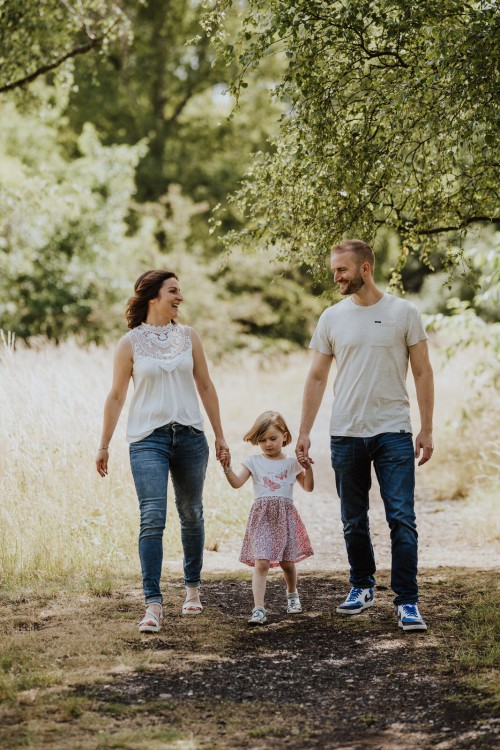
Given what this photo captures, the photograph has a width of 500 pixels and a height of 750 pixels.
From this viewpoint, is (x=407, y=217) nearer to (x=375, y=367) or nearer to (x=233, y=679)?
(x=375, y=367)

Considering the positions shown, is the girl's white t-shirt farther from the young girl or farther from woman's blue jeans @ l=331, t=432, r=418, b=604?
woman's blue jeans @ l=331, t=432, r=418, b=604

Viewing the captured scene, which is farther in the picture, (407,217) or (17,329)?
(17,329)

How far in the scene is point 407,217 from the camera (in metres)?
7.12

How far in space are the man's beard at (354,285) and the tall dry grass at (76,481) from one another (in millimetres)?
2747

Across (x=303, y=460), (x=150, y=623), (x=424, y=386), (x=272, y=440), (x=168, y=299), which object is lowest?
(x=150, y=623)

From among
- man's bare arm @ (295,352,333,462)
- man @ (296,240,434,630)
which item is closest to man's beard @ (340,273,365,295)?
man @ (296,240,434,630)

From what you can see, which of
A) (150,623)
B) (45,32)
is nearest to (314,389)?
(150,623)

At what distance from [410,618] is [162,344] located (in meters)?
2.00

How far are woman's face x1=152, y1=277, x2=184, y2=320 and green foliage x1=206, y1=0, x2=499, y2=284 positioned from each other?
4.41ft

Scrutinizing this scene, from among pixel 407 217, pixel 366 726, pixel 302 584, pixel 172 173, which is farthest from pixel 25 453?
pixel 172 173

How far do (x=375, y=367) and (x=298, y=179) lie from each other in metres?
1.71

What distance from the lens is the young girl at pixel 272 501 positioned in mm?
5531

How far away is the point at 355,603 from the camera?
5715 millimetres

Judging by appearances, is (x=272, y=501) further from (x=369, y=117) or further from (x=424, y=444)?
(x=369, y=117)
